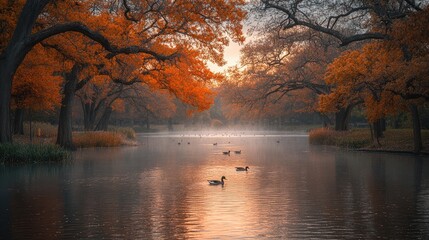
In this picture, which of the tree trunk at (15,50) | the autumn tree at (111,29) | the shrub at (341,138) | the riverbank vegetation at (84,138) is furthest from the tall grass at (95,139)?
the shrub at (341,138)

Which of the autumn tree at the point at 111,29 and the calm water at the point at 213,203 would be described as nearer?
the calm water at the point at 213,203

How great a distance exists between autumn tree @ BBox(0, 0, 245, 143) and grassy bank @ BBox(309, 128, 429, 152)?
17.0 metres

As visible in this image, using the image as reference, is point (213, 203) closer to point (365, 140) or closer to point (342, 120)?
point (365, 140)

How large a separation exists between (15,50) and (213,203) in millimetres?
18873

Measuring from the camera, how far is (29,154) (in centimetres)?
3541

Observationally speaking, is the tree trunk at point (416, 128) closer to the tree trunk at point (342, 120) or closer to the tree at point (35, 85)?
the tree trunk at point (342, 120)

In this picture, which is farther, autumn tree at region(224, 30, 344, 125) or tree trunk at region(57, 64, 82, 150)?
autumn tree at region(224, 30, 344, 125)

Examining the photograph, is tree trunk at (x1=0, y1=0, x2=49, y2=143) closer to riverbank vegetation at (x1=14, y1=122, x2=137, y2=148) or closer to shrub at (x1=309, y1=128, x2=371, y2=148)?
riverbank vegetation at (x1=14, y1=122, x2=137, y2=148)

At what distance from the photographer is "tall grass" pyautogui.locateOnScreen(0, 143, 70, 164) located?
3428 centimetres

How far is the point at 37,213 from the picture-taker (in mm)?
17328

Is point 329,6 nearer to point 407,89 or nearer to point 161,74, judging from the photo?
point 407,89

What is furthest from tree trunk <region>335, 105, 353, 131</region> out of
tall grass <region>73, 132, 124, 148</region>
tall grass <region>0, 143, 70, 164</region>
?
tall grass <region>0, 143, 70, 164</region>

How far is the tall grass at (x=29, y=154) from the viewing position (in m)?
34.3

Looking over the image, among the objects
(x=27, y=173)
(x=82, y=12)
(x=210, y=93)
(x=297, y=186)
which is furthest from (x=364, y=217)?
(x=210, y=93)
